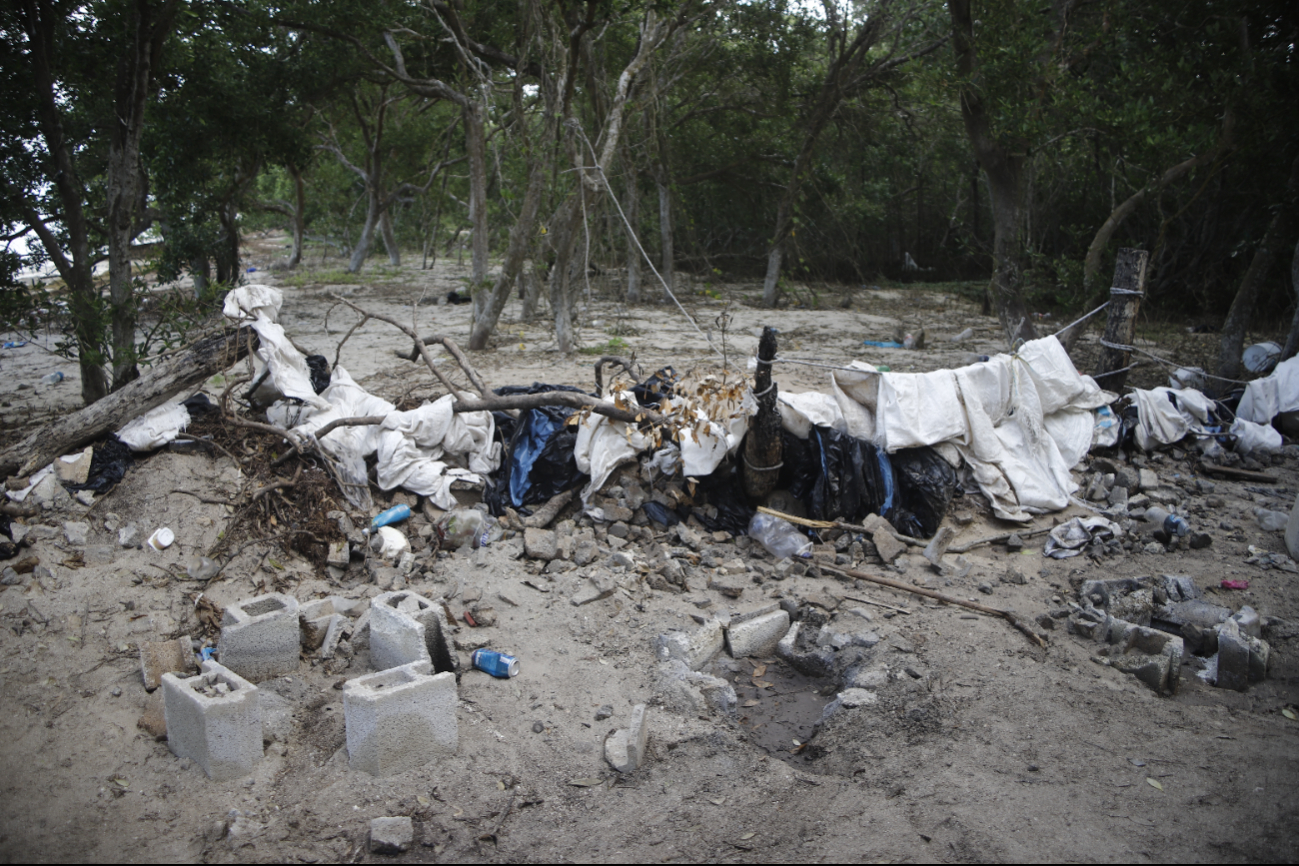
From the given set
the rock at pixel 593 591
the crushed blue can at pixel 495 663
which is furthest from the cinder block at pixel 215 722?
the rock at pixel 593 591

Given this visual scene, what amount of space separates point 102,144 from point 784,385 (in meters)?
8.29

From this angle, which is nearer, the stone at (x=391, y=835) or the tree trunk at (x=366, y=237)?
the stone at (x=391, y=835)

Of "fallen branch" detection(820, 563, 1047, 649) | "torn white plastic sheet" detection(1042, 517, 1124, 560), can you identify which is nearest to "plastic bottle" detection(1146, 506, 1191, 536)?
"torn white plastic sheet" detection(1042, 517, 1124, 560)

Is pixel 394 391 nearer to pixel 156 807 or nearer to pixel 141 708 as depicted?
pixel 141 708

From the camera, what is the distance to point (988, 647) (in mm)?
3568

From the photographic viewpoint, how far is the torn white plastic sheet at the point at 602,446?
15.7 ft

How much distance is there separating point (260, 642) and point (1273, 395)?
6935mm

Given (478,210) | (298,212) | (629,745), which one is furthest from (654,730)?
(298,212)

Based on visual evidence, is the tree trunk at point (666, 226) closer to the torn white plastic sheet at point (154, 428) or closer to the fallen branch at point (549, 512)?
the fallen branch at point (549, 512)

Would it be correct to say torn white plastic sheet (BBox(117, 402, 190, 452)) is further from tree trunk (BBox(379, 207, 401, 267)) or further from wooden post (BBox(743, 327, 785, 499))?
tree trunk (BBox(379, 207, 401, 267))

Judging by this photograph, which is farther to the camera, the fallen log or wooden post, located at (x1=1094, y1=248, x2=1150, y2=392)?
wooden post, located at (x1=1094, y1=248, x2=1150, y2=392)

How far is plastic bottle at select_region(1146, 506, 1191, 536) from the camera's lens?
Result: 181 inches

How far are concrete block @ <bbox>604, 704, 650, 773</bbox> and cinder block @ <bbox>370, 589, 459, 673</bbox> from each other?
0.75 metres

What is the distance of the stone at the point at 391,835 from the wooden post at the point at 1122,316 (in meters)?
5.74
